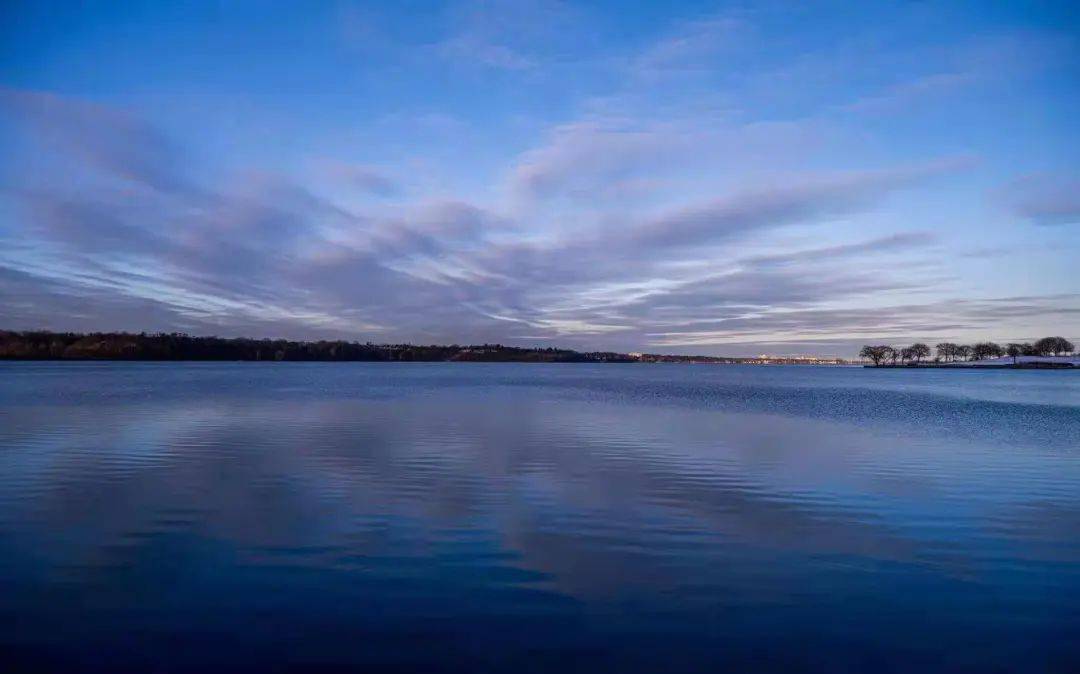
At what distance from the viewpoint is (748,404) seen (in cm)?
4806

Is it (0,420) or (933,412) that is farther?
(933,412)

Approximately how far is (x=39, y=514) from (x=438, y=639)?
9932 mm

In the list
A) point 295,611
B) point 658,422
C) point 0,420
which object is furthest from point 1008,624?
point 0,420

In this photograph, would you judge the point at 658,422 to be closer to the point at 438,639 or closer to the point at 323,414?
the point at 323,414

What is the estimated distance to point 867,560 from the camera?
10703 millimetres

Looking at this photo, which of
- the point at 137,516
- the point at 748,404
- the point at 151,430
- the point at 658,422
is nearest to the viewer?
the point at 137,516

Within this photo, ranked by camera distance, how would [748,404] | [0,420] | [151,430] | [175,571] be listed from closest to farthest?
[175,571] → [151,430] → [0,420] → [748,404]

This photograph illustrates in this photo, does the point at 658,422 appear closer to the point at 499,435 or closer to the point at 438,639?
the point at 499,435

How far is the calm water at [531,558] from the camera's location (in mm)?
7402

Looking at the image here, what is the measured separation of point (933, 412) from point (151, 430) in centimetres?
4253

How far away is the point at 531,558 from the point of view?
34.4 feet

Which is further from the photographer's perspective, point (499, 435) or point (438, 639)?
point (499, 435)

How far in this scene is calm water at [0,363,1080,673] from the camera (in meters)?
7.40

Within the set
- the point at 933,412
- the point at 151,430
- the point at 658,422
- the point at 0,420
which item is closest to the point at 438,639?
the point at 151,430
